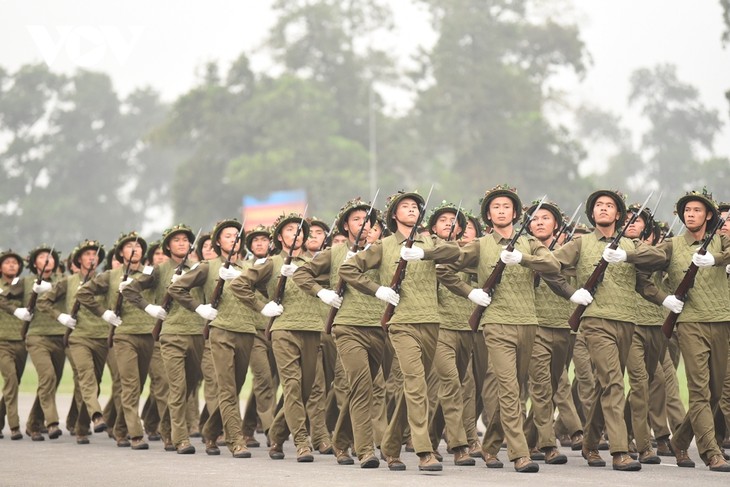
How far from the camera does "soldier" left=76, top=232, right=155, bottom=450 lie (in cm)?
1462

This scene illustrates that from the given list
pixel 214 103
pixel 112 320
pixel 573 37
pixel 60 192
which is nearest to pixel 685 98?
pixel 573 37

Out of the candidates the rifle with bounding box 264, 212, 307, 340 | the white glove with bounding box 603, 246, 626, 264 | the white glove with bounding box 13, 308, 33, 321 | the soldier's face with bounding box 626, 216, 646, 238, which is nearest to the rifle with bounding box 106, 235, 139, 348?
the white glove with bounding box 13, 308, 33, 321

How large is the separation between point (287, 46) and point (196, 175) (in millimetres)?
9433

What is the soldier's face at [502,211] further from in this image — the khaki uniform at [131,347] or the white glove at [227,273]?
the khaki uniform at [131,347]

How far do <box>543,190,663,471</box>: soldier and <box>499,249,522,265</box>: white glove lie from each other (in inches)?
19.9

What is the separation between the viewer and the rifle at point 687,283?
1153 cm

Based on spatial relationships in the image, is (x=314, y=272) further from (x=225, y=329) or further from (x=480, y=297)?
(x=480, y=297)

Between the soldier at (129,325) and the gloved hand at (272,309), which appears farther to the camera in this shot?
the soldier at (129,325)

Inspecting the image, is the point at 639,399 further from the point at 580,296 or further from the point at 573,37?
the point at 573,37

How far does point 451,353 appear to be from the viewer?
40.6ft

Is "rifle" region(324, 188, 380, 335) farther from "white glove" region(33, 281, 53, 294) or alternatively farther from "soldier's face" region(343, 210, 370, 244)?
"white glove" region(33, 281, 53, 294)

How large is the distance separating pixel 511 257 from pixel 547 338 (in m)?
1.78

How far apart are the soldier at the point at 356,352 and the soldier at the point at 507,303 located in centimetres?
76

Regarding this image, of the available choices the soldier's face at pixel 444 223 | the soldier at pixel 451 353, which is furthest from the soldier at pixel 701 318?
the soldier's face at pixel 444 223
